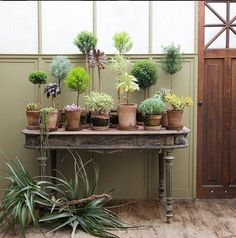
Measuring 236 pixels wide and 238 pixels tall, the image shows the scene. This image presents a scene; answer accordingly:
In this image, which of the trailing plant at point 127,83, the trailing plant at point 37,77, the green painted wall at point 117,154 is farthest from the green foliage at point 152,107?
the trailing plant at point 37,77

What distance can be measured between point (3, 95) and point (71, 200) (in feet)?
4.90

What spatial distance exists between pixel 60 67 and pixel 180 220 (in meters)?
1.98

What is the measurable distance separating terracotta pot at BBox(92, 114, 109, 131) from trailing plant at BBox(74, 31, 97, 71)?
2.56 feet

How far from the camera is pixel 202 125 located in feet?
14.8

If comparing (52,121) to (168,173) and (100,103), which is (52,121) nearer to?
(100,103)

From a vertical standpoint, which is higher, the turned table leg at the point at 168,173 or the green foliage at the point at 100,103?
the green foliage at the point at 100,103

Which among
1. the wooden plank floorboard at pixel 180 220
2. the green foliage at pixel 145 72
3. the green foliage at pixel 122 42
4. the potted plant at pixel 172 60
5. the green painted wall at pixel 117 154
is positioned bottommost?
the wooden plank floorboard at pixel 180 220

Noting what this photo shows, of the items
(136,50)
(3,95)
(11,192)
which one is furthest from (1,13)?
(11,192)

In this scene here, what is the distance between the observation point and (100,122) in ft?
12.6

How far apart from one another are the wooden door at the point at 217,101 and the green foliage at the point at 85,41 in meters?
1.21

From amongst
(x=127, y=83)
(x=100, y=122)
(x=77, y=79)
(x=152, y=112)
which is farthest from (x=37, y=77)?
(x=152, y=112)

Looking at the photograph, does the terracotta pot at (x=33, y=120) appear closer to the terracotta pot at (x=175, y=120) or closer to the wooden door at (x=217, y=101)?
the terracotta pot at (x=175, y=120)

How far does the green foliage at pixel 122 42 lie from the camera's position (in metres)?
4.07

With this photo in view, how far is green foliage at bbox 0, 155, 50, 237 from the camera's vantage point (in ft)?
11.2
